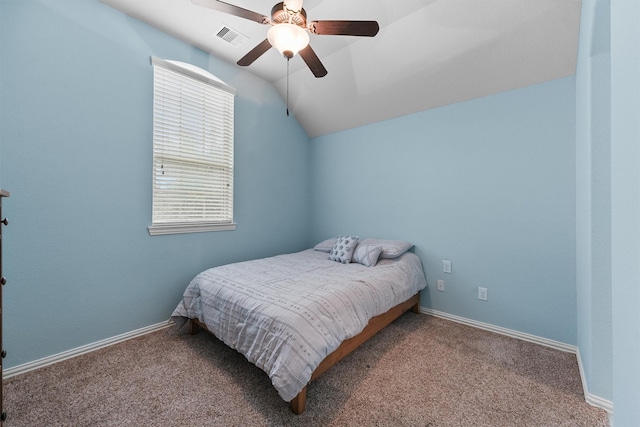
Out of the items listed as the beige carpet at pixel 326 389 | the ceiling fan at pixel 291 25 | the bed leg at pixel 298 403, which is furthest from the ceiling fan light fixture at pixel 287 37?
the beige carpet at pixel 326 389

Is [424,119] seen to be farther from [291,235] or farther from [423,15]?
[291,235]

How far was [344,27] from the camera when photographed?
5.26 ft

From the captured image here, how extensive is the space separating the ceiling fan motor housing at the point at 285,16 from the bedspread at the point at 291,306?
1.74 m

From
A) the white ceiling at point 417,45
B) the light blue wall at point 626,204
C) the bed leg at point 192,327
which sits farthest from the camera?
the bed leg at point 192,327

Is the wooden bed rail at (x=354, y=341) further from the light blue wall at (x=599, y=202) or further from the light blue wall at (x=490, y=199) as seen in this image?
the light blue wall at (x=599, y=202)

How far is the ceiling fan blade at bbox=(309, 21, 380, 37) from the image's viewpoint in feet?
5.10

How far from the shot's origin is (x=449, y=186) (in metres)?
2.67

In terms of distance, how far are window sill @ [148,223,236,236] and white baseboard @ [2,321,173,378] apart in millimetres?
861

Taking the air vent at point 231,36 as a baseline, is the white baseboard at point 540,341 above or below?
below

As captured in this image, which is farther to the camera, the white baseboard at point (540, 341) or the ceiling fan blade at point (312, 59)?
the ceiling fan blade at point (312, 59)

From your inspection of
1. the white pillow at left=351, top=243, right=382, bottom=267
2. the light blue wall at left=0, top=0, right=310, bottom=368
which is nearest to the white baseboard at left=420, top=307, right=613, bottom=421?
the white pillow at left=351, top=243, right=382, bottom=267

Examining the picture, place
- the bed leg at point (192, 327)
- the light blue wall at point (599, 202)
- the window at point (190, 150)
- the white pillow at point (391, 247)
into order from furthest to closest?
the white pillow at point (391, 247) < the window at point (190, 150) < the bed leg at point (192, 327) < the light blue wall at point (599, 202)

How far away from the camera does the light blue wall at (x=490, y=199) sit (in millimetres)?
2109

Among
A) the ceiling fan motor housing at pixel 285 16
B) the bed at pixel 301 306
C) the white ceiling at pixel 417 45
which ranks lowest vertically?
the bed at pixel 301 306
